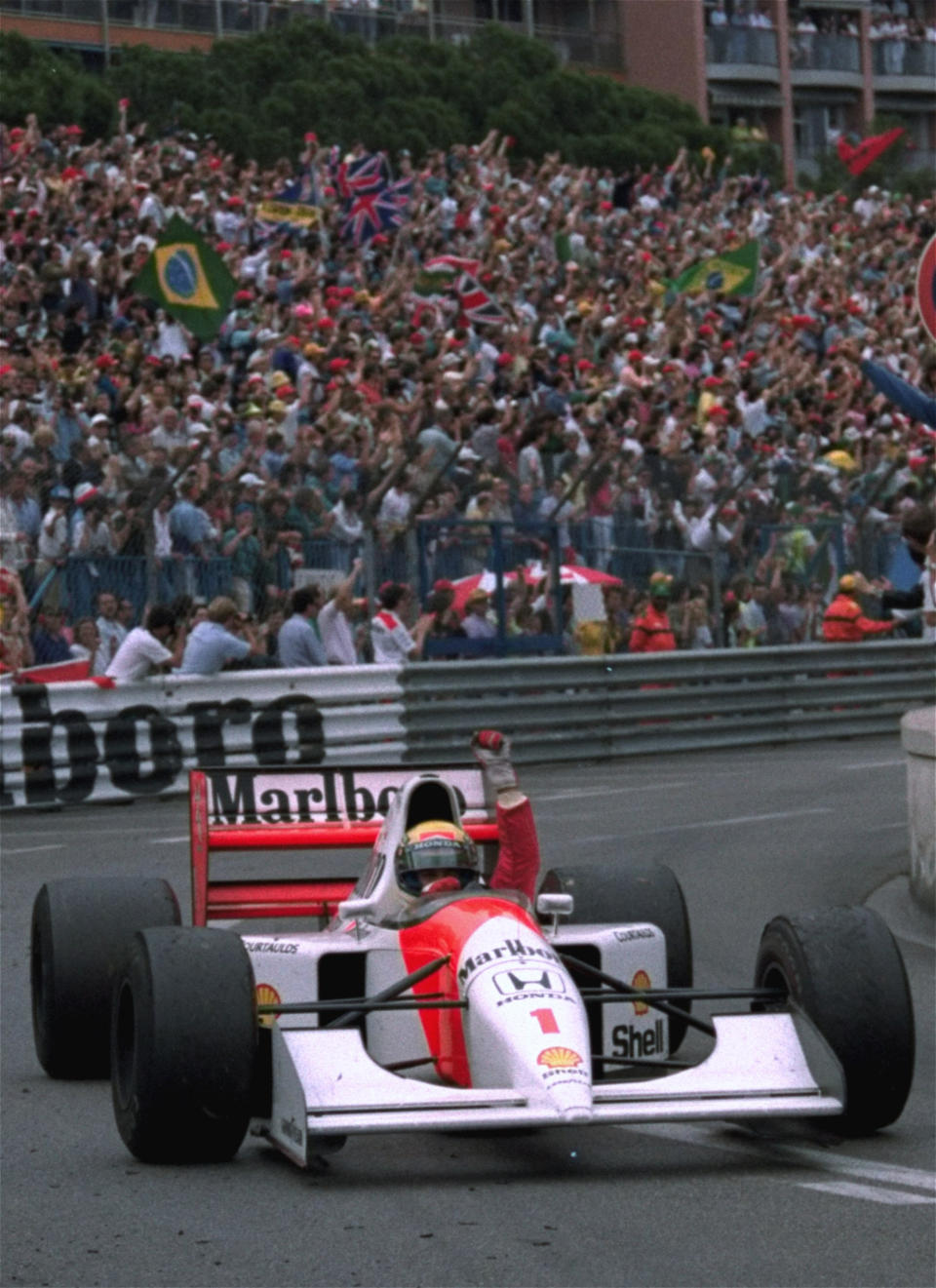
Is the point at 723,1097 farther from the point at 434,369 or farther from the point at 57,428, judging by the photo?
the point at 434,369

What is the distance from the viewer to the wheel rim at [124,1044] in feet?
22.5

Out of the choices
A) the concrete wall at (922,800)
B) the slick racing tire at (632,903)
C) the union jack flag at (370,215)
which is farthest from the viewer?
the union jack flag at (370,215)

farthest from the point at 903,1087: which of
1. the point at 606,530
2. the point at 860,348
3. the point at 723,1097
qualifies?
the point at 860,348

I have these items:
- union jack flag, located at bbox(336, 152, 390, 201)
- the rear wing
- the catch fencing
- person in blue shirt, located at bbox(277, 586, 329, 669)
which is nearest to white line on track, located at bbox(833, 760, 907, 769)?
the catch fencing

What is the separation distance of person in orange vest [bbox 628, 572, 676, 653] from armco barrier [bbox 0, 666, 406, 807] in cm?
300

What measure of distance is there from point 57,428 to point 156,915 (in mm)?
10134

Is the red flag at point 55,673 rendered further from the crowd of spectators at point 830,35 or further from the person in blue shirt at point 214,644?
the crowd of spectators at point 830,35

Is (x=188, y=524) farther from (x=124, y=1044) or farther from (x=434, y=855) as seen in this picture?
(x=124, y=1044)

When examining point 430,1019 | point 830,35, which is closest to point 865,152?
point 830,35

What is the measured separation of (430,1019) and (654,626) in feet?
47.2

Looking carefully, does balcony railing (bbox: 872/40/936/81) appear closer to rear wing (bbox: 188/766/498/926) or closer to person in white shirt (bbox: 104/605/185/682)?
person in white shirt (bbox: 104/605/185/682)

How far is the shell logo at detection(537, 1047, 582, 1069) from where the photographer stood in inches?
250

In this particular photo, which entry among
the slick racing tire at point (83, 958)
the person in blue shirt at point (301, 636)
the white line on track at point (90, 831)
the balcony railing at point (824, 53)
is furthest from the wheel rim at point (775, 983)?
the balcony railing at point (824, 53)

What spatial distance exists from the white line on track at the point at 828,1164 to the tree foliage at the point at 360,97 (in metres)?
26.1
